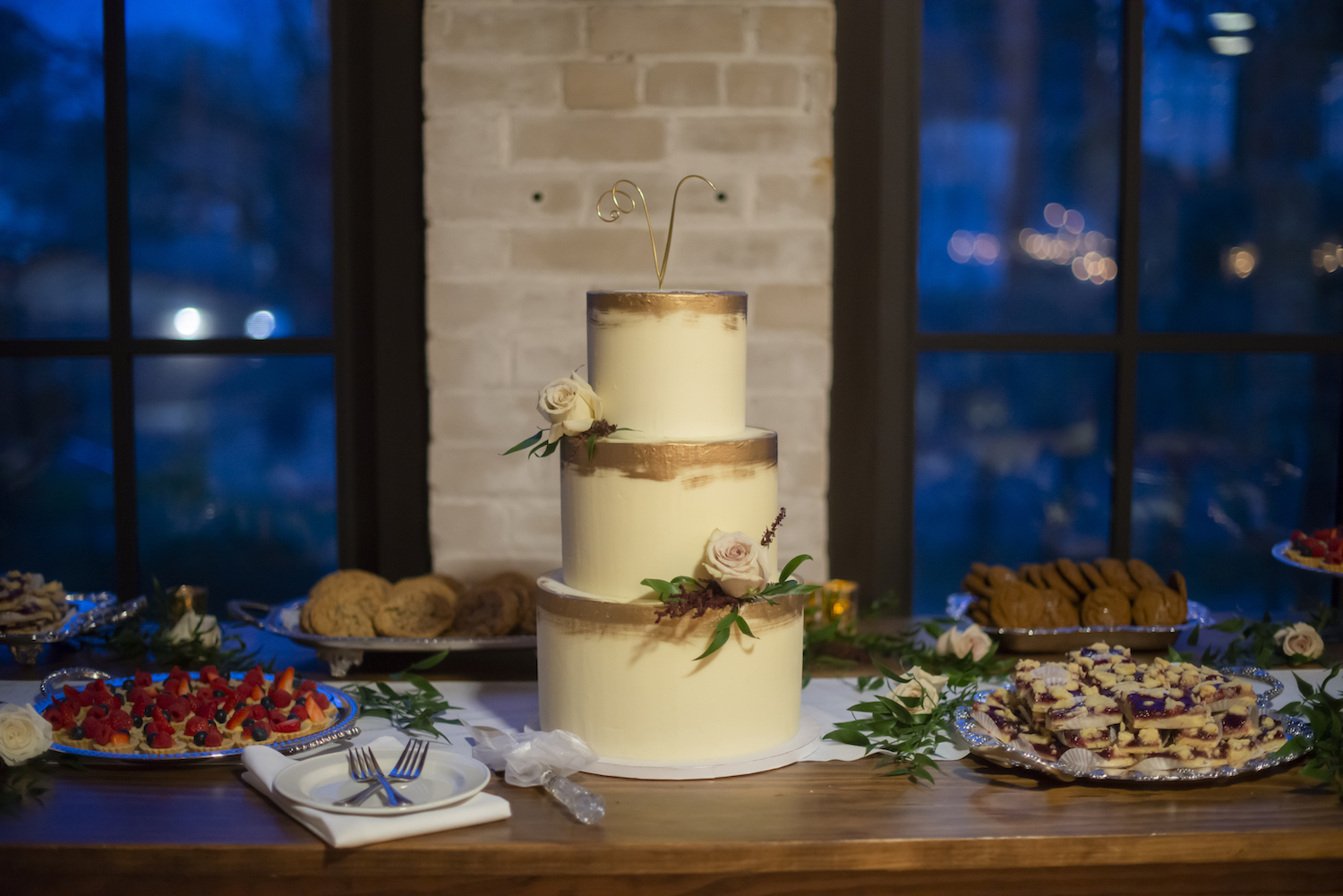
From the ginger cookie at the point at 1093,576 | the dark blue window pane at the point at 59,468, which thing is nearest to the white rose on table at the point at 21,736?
the dark blue window pane at the point at 59,468

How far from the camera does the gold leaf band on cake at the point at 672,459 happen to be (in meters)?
1.30

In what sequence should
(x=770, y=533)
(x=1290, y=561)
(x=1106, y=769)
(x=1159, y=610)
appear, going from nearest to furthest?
(x=1106, y=769)
(x=770, y=533)
(x=1159, y=610)
(x=1290, y=561)

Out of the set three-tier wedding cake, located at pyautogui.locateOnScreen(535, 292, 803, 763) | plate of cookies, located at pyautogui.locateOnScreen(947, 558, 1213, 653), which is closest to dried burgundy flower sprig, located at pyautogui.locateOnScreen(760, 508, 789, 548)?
three-tier wedding cake, located at pyautogui.locateOnScreen(535, 292, 803, 763)

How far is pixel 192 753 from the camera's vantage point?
132 cm

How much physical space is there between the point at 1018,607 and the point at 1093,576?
0.51ft

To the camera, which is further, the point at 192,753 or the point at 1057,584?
the point at 1057,584

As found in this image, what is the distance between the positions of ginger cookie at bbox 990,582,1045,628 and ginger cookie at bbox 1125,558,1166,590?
173 millimetres

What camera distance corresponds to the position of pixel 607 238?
2.06m

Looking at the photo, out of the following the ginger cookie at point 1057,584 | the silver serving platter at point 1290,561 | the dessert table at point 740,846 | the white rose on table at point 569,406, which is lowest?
the dessert table at point 740,846

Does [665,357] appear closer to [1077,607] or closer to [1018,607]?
[1018,607]

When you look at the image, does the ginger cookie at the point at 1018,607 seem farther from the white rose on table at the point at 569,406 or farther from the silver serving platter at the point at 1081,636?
the white rose on table at the point at 569,406

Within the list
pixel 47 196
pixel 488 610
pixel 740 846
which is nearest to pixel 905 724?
pixel 740 846

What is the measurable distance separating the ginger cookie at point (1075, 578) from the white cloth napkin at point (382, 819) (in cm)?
107

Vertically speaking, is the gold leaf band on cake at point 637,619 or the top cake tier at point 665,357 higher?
the top cake tier at point 665,357
